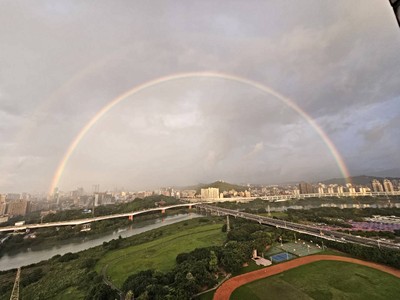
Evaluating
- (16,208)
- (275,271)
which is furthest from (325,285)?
(16,208)

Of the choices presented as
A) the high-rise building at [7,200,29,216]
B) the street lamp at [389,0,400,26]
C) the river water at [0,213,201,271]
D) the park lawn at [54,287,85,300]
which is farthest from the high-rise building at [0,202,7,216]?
the street lamp at [389,0,400,26]

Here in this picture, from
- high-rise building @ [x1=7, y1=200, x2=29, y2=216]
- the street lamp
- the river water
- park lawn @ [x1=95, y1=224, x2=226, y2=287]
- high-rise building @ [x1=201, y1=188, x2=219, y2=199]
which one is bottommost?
the river water

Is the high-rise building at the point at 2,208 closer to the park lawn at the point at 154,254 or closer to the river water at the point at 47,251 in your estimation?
the river water at the point at 47,251

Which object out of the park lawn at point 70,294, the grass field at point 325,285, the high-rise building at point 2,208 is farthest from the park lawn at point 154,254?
the high-rise building at point 2,208

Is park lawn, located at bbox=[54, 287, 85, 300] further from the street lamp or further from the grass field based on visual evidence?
the street lamp

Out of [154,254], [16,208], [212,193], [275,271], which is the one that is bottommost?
[154,254]

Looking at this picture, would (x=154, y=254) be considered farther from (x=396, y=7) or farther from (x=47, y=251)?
(x=396, y=7)

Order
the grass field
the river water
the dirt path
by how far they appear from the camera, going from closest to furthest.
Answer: the grass field → the dirt path → the river water

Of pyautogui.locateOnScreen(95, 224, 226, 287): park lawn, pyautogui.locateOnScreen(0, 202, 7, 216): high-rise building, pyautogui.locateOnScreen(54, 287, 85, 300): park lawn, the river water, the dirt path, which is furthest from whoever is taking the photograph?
pyautogui.locateOnScreen(0, 202, 7, 216): high-rise building
